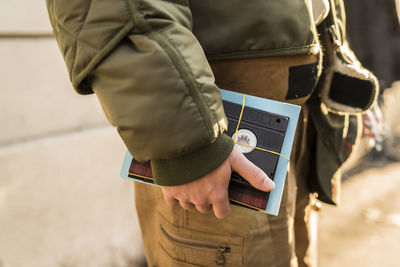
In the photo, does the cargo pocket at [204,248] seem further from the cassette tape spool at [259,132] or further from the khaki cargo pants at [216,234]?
the cassette tape spool at [259,132]

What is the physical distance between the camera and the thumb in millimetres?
754

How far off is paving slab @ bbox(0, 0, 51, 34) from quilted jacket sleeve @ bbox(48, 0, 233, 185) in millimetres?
1241

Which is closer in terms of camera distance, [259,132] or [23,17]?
[259,132]

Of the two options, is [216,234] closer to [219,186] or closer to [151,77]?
[219,186]

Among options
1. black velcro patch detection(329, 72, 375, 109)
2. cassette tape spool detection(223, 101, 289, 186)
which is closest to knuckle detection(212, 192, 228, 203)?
cassette tape spool detection(223, 101, 289, 186)

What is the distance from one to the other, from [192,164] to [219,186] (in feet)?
0.27

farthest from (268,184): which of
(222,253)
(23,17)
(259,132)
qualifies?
(23,17)

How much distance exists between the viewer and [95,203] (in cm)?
203

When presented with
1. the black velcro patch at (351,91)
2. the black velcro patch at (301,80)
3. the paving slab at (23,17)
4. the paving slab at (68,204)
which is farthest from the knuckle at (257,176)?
the paving slab at (23,17)

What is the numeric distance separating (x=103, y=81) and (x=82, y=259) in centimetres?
152

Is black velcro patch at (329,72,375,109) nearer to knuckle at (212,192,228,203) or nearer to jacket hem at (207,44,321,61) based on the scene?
jacket hem at (207,44,321,61)

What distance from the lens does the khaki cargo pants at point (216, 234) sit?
90 cm

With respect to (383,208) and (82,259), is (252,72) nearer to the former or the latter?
(82,259)

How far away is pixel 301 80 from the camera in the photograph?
93 cm
